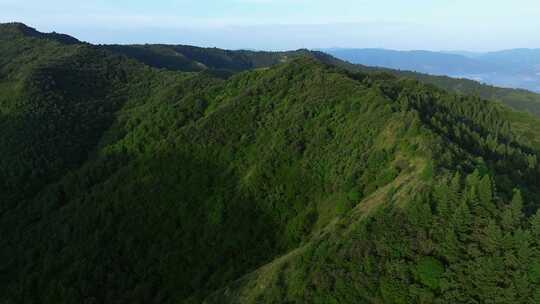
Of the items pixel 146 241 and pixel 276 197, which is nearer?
pixel 276 197

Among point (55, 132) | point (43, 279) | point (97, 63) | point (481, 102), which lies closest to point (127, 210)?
point (43, 279)

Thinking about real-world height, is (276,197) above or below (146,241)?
above

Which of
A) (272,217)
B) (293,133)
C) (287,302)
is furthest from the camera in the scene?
(293,133)

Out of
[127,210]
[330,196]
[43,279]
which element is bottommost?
[43,279]

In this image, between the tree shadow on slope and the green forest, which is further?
the tree shadow on slope

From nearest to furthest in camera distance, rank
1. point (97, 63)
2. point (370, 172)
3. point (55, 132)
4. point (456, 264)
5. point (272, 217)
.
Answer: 1. point (456, 264)
2. point (370, 172)
3. point (272, 217)
4. point (55, 132)
5. point (97, 63)

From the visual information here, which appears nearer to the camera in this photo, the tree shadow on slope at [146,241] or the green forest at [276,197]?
the green forest at [276,197]

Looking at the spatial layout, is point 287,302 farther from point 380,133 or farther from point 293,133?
point 293,133

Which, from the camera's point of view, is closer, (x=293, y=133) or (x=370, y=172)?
(x=370, y=172)
